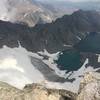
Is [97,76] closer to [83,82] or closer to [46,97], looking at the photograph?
[83,82]

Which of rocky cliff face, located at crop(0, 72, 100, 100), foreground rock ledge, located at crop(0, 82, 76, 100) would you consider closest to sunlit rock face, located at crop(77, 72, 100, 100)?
rocky cliff face, located at crop(0, 72, 100, 100)

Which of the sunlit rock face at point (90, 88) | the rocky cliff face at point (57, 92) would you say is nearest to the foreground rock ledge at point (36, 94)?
the rocky cliff face at point (57, 92)

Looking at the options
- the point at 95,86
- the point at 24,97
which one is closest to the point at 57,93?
the point at 24,97

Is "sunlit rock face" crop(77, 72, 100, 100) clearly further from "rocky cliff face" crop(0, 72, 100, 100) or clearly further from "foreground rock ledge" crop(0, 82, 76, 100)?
"foreground rock ledge" crop(0, 82, 76, 100)

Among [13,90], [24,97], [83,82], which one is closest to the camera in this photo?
[83,82]

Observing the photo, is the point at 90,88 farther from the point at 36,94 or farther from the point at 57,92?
the point at 36,94
